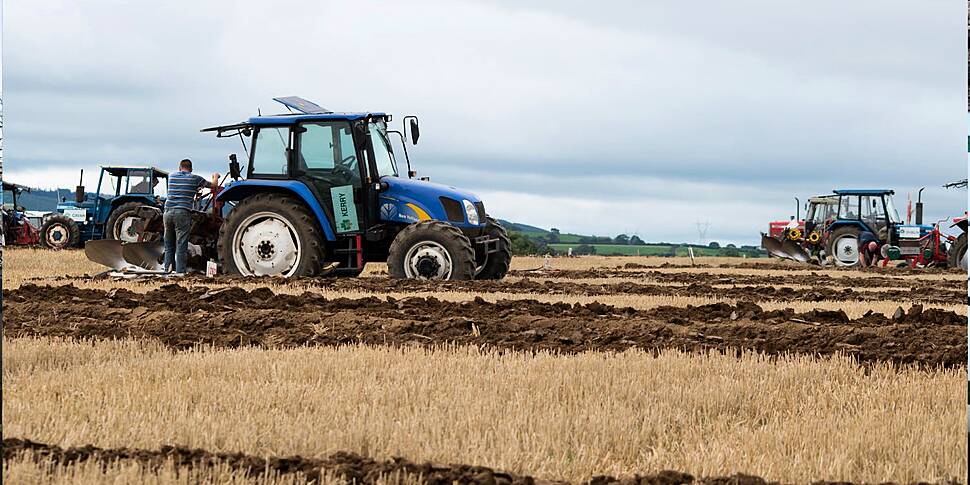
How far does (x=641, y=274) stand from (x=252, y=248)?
897cm

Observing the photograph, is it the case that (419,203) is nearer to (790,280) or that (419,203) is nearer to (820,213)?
(790,280)

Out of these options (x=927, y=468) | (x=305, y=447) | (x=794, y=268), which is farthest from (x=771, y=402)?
(x=794, y=268)

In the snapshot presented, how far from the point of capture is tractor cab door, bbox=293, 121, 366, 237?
15.8 meters

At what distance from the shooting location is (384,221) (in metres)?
16.2

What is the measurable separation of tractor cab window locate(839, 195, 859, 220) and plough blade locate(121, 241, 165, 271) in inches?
759

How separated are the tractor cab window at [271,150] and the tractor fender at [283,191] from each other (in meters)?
0.25

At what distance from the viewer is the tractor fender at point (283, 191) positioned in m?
15.9

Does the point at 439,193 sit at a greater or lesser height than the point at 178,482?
greater

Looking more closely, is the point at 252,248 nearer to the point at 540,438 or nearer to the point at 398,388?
the point at 398,388

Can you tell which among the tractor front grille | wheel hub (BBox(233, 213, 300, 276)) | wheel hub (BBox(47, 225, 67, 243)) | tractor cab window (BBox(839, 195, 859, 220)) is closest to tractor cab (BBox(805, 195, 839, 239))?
tractor cab window (BBox(839, 195, 859, 220))

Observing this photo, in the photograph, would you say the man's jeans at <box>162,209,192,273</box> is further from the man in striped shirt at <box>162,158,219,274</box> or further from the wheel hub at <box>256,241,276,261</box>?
the wheel hub at <box>256,241,276,261</box>

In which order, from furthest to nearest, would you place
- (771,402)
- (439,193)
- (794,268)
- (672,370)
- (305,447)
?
(794,268) → (439,193) → (672,370) → (771,402) → (305,447)

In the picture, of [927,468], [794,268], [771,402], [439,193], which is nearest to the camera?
[927,468]

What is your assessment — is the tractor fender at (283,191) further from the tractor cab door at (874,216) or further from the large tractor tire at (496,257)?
the tractor cab door at (874,216)
